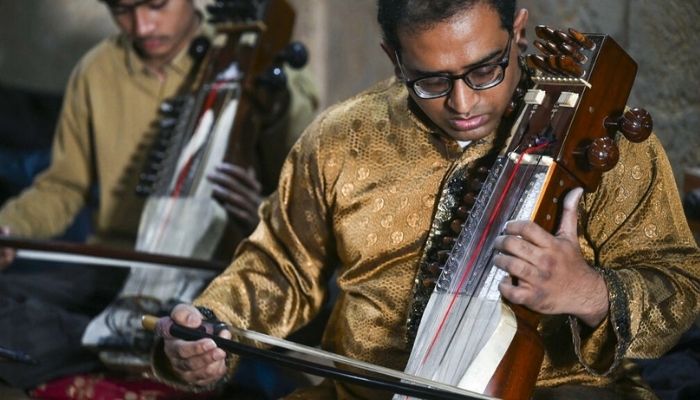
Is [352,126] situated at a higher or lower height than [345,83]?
higher

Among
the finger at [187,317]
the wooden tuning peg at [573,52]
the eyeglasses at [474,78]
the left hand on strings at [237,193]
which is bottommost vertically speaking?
the left hand on strings at [237,193]

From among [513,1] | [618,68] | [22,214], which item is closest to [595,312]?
[618,68]

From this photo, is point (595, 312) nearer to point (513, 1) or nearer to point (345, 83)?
point (513, 1)

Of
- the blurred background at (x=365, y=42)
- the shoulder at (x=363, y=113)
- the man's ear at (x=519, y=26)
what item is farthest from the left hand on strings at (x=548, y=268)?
the blurred background at (x=365, y=42)

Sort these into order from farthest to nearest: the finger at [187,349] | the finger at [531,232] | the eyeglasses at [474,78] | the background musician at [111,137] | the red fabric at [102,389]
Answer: the background musician at [111,137]
the red fabric at [102,389]
the finger at [187,349]
the eyeglasses at [474,78]
the finger at [531,232]

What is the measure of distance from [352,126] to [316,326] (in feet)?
2.32

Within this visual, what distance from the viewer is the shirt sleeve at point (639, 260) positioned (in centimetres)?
188

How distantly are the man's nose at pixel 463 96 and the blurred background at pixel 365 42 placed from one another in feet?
2.67

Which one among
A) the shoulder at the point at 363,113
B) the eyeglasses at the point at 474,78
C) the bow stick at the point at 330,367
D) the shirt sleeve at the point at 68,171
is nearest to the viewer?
the bow stick at the point at 330,367

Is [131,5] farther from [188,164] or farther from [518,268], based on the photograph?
[518,268]

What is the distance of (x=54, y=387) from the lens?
282 cm

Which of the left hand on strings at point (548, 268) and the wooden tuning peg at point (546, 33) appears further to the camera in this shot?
the wooden tuning peg at point (546, 33)

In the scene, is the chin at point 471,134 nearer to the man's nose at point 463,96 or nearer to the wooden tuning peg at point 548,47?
the man's nose at point 463,96

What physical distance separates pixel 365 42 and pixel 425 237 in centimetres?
208
